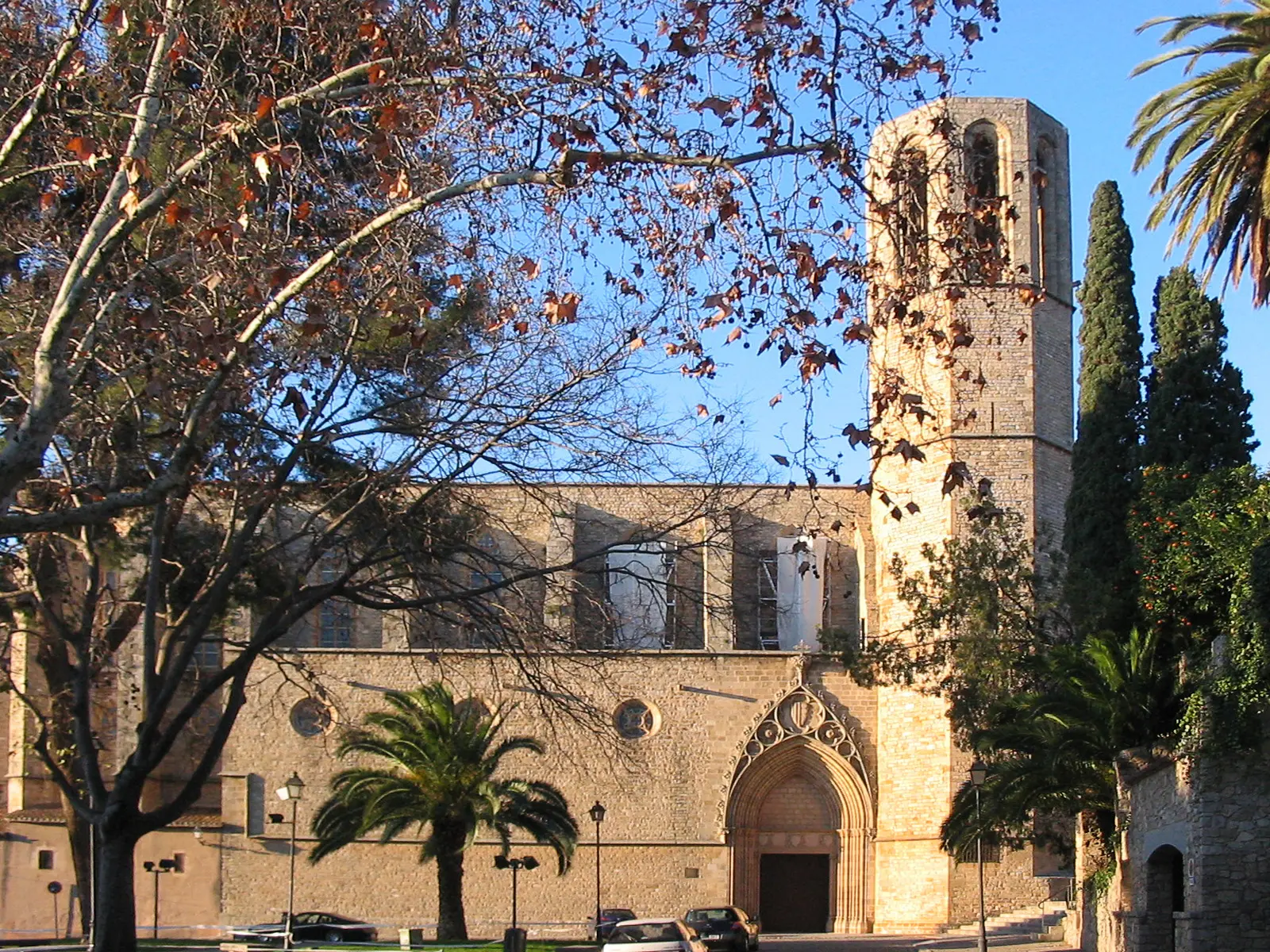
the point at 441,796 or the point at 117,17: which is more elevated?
the point at 117,17

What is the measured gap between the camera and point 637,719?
35.7 metres

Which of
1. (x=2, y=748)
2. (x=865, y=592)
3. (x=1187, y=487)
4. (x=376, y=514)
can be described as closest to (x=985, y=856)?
(x=865, y=592)

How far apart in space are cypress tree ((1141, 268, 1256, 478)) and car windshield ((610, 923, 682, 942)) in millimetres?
8394

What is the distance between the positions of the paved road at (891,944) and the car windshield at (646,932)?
767 centimetres

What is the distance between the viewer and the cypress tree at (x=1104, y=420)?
23.6 meters

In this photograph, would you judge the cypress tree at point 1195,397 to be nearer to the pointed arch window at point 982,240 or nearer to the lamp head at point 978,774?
the lamp head at point 978,774

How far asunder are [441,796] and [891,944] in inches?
327

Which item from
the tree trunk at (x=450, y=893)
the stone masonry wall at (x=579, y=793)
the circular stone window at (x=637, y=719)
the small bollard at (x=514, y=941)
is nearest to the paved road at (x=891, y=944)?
the stone masonry wall at (x=579, y=793)

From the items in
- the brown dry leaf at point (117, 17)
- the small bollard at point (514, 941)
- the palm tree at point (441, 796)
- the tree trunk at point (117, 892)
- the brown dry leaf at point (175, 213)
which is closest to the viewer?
the brown dry leaf at point (117, 17)

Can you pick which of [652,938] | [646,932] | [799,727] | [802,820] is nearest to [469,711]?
[799,727]


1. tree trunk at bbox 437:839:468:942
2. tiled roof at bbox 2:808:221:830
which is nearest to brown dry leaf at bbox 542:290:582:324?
tree trunk at bbox 437:839:468:942

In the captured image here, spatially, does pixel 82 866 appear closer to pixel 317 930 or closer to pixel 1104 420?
pixel 317 930

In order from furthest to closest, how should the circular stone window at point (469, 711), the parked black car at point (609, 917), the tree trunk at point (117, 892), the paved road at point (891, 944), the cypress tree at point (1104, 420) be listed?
the parked black car at point (609, 917)
the circular stone window at point (469, 711)
the paved road at point (891, 944)
the cypress tree at point (1104, 420)
the tree trunk at point (117, 892)

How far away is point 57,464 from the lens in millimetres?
15148
